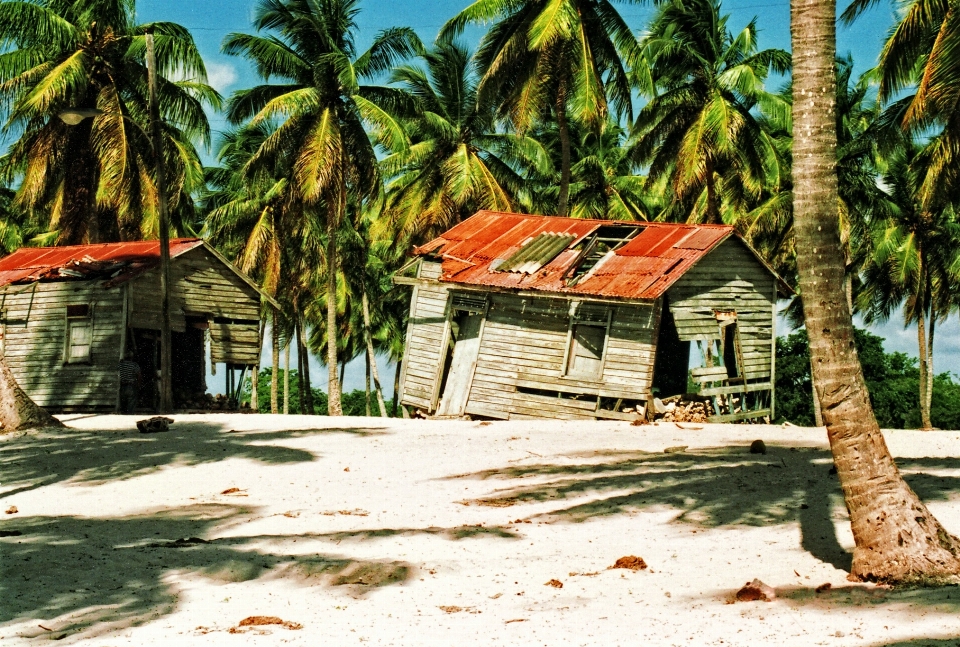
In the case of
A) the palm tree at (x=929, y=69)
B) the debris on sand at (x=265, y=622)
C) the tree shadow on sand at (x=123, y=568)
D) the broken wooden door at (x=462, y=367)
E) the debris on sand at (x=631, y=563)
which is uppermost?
the palm tree at (x=929, y=69)

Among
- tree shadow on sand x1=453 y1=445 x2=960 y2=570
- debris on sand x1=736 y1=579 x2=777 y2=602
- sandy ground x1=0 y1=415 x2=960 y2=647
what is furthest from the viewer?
tree shadow on sand x1=453 y1=445 x2=960 y2=570

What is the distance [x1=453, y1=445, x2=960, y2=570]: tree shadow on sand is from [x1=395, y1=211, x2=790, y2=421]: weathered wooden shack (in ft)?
21.2

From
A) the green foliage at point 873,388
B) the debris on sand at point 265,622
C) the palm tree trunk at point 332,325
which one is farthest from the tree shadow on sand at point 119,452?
the green foliage at point 873,388

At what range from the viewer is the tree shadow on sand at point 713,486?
11133 mm

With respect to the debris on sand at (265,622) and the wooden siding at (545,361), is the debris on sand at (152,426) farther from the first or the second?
the debris on sand at (265,622)

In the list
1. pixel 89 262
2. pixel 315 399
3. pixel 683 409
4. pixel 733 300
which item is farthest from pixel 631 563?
pixel 315 399

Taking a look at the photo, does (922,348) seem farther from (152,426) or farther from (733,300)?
(152,426)

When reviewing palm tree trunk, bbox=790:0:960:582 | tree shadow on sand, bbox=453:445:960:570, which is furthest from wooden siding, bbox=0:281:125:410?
palm tree trunk, bbox=790:0:960:582

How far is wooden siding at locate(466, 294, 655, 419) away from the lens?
22.8 meters

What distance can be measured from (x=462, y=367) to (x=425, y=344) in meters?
1.41

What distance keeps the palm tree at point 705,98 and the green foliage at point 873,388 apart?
37.4ft

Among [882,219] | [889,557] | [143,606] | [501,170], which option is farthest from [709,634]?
[882,219]

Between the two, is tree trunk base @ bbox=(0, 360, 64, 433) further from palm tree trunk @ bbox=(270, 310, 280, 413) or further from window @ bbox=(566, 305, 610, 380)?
palm tree trunk @ bbox=(270, 310, 280, 413)

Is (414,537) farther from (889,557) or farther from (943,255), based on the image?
(943,255)
